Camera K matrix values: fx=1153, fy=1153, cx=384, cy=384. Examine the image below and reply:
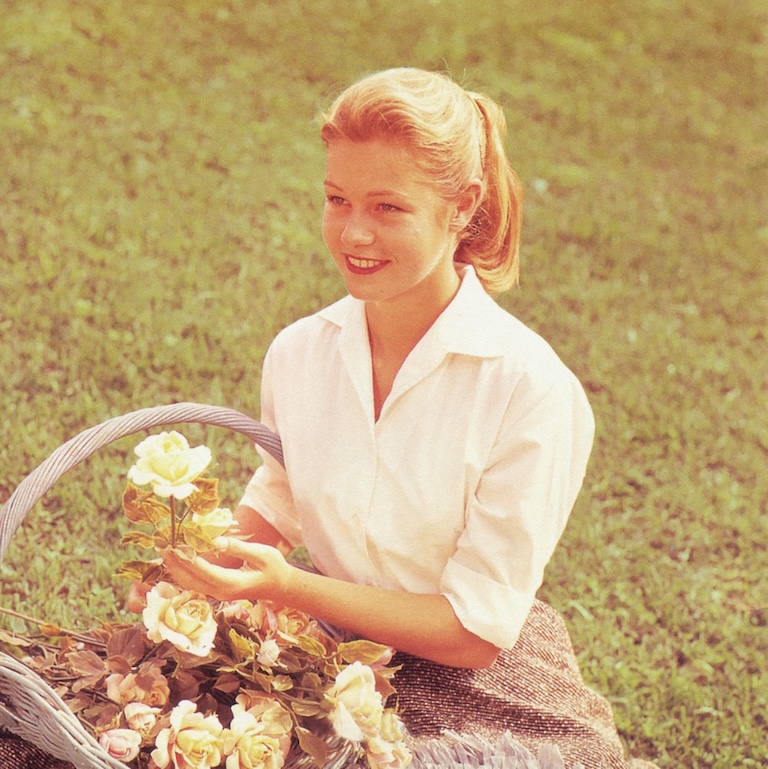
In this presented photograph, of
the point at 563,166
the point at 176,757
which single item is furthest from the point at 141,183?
the point at 176,757

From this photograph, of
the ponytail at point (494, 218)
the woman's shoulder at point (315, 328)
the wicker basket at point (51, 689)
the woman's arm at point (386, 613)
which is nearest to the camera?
the wicker basket at point (51, 689)

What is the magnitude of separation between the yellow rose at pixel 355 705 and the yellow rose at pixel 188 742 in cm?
20

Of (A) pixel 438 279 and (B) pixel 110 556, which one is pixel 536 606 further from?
(B) pixel 110 556

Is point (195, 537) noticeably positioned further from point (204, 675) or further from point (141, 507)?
point (204, 675)

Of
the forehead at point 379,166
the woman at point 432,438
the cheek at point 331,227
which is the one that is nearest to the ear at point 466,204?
the woman at point 432,438

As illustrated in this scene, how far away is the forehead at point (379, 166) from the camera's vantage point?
81.9 inches

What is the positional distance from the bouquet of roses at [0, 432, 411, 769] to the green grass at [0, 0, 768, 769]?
100 cm

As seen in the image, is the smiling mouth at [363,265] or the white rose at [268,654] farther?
the smiling mouth at [363,265]

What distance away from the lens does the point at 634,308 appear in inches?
197

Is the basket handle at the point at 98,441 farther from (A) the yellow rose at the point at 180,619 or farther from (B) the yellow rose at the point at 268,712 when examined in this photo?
(B) the yellow rose at the point at 268,712

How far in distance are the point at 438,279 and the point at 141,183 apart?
3153 millimetres

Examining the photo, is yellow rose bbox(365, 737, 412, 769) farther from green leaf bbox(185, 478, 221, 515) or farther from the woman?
green leaf bbox(185, 478, 221, 515)

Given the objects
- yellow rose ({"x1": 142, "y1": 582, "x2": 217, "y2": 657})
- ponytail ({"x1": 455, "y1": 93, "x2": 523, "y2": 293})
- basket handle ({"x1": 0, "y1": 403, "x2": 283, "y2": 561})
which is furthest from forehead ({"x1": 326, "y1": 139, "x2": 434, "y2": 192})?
yellow rose ({"x1": 142, "y1": 582, "x2": 217, "y2": 657})

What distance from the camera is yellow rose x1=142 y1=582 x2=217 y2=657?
1933 mm
